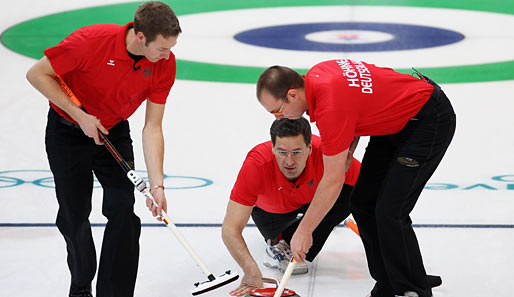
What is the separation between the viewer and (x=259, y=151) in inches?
183

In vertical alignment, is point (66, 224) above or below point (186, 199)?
above

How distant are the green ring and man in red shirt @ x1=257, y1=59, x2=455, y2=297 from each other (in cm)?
511

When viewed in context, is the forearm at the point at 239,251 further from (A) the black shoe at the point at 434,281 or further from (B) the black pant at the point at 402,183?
(A) the black shoe at the point at 434,281

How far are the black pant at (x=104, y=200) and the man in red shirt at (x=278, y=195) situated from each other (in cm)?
56

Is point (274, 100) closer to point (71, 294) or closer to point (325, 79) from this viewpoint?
point (325, 79)

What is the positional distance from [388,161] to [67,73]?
1.69 meters

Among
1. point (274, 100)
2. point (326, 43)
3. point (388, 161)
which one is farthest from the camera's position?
point (326, 43)

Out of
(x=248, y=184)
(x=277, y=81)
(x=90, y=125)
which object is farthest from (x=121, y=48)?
(x=248, y=184)

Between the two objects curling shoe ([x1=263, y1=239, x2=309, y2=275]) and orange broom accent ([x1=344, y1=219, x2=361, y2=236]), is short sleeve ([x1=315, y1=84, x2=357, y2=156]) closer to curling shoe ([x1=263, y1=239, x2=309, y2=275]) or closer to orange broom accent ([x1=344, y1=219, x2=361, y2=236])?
curling shoe ([x1=263, y1=239, x2=309, y2=275])

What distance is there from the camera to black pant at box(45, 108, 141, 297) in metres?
4.19

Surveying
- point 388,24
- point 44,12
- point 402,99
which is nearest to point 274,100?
point 402,99

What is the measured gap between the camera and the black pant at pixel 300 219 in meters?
4.76

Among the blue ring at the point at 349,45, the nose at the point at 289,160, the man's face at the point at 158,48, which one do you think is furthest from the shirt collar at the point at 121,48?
the blue ring at the point at 349,45

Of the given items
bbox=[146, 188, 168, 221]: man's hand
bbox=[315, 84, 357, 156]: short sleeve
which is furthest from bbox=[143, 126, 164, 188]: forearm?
bbox=[315, 84, 357, 156]: short sleeve
